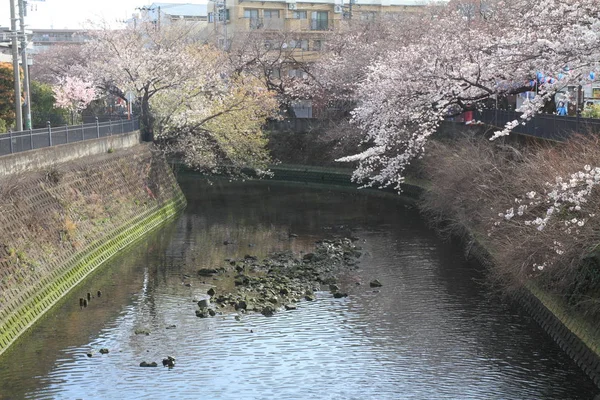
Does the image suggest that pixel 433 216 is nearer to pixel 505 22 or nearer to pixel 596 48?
pixel 505 22

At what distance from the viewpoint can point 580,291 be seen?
1827cm

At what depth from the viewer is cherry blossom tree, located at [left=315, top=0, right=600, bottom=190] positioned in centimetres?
1791

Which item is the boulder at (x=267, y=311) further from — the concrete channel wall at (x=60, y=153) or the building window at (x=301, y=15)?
the building window at (x=301, y=15)

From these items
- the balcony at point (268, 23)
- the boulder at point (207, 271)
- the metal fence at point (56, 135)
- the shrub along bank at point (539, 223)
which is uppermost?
the balcony at point (268, 23)

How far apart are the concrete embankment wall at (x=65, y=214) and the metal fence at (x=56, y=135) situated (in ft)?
1.04

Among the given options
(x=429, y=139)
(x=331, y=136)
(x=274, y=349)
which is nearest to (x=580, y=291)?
(x=274, y=349)

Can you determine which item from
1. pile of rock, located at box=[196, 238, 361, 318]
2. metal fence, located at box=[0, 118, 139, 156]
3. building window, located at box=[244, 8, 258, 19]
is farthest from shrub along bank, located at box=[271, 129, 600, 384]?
building window, located at box=[244, 8, 258, 19]

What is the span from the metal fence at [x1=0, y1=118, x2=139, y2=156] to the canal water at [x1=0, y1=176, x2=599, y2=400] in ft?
15.6

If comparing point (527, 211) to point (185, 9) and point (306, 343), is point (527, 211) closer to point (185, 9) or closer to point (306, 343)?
→ point (306, 343)

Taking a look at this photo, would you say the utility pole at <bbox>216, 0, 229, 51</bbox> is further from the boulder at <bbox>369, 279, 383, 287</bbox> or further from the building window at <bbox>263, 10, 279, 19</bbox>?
the boulder at <bbox>369, 279, 383, 287</bbox>

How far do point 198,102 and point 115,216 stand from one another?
11.4 m

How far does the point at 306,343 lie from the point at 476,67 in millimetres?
12925

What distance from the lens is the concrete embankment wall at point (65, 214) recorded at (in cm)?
2139

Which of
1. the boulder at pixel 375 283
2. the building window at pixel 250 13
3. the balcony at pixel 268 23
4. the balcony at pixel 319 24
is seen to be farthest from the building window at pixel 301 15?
the boulder at pixel 375 283
